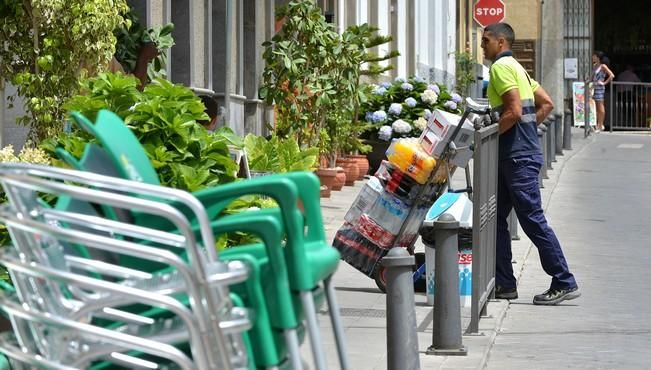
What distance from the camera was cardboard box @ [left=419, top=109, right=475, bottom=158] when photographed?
9461mm

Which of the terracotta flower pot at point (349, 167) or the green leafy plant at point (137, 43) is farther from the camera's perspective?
the terracotta flower pot at point (349, 167)

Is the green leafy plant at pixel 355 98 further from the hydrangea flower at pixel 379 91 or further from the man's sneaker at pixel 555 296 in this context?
the man's sneaker at pixel 555 296

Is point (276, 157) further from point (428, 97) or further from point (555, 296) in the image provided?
point (428, 97)

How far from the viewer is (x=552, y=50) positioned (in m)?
42.8

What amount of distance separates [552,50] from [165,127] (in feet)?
122

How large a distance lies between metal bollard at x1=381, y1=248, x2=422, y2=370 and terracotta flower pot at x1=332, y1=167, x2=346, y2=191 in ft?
35.6

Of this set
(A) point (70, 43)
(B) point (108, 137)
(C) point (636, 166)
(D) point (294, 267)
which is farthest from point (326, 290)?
(C) point (636, 166)

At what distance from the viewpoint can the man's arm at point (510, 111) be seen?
9.74 m

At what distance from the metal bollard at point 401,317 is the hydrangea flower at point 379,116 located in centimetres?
1243

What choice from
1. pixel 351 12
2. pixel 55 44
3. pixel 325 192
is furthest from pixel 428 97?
pixel 55 44

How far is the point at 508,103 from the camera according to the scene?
9797 millimetres

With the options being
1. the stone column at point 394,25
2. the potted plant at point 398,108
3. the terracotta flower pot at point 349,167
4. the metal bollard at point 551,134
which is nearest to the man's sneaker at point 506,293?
the potted plant at point 398,108

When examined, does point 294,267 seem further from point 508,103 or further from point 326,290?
point 508,103

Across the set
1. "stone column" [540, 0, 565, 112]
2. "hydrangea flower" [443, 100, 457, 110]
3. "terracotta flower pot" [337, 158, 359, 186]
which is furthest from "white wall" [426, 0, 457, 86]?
"terracotta flower pot" [337, 158, 359, 186]
